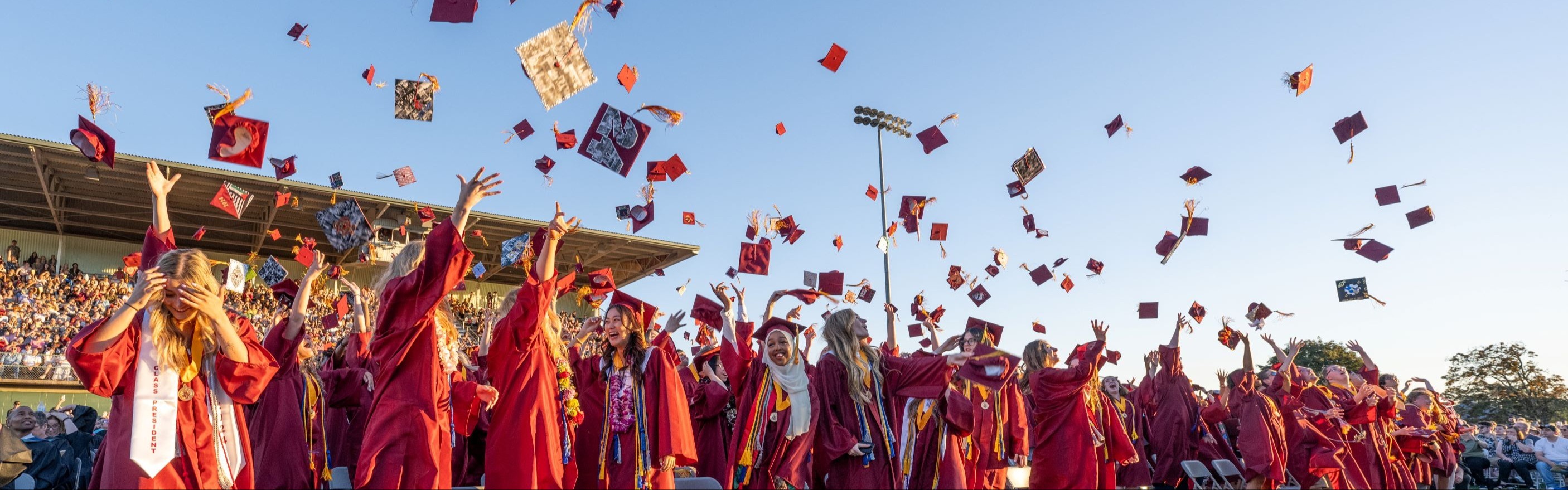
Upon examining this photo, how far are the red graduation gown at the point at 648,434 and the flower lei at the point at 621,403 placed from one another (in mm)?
37

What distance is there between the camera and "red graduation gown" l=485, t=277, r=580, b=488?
16.2ft

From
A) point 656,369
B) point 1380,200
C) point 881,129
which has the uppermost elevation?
point 881,129

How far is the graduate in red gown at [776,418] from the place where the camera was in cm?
648

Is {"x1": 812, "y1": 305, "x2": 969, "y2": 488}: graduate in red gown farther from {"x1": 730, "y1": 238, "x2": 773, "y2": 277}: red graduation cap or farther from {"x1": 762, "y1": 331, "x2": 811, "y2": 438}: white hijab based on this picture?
{"x1": 730, "y1": 238, "x2": 773, "y2": 277}: red graduation cap

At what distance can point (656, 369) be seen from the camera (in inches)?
231

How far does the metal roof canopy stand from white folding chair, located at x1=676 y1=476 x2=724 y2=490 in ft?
76.7

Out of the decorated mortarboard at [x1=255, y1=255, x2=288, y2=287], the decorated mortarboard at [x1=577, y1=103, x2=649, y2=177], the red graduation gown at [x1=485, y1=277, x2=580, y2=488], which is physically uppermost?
the decorated mortarboard at [x1=577, y1=103, x2=649, y2=177]

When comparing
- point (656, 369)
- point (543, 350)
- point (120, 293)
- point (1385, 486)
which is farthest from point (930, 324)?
point (120, 293)

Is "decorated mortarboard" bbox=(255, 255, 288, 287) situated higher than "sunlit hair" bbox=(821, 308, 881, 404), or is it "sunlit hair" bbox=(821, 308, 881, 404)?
"decorated mortarboard" bbox=(255, 255, 288, 287)

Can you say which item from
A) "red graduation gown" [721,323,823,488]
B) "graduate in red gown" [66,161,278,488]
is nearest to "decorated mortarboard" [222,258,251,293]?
"graduate in red gown" [66,161,278,488]

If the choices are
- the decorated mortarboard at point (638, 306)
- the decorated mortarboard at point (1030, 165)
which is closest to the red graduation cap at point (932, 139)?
the decorated mortarboard at point (1030, 165)

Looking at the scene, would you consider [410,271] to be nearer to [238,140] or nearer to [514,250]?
[238,140]

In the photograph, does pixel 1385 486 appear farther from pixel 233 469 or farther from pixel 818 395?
pixel 233 469

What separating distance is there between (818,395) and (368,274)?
3061cm
